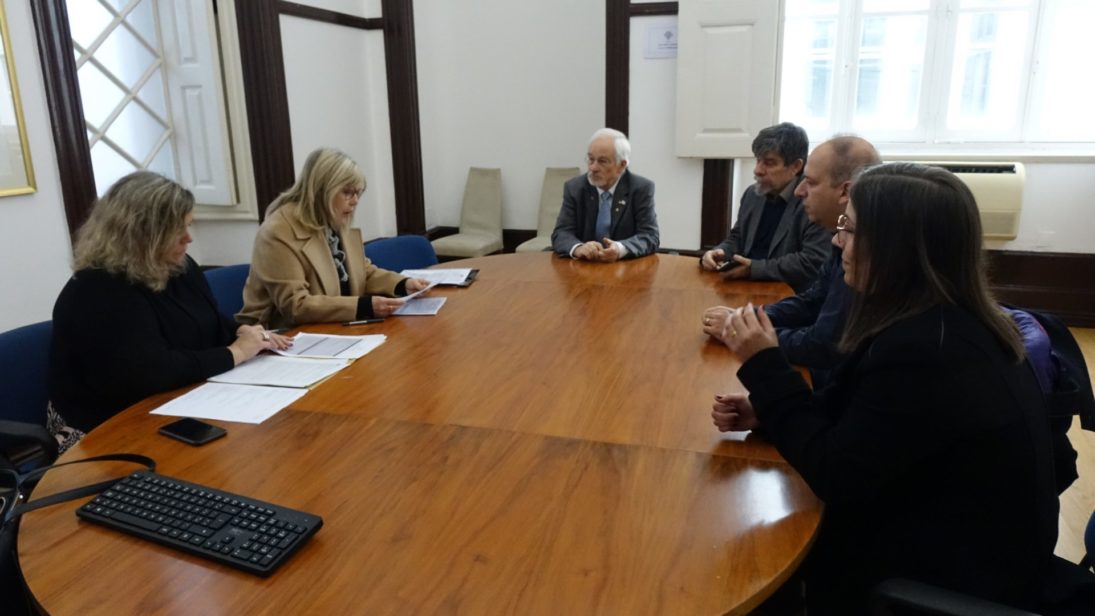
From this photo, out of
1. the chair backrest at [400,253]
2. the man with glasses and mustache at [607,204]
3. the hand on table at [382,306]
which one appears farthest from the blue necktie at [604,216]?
the hand on table at [382,306]

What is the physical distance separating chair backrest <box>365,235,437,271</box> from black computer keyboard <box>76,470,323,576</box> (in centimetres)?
183

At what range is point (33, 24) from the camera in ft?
9.75

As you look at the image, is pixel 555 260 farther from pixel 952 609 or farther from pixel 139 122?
pixel 139 122

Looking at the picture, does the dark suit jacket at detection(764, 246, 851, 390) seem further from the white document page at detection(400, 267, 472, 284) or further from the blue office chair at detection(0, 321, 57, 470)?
the blue office chair at detection(0, 321, 57, 470)

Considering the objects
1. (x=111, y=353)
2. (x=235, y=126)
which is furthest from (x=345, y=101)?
(x=111, y=353)

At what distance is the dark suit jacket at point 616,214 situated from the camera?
11.1 feet

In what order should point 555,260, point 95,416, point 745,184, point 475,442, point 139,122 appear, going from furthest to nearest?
point 745,184 < point 139,122 < point 555,260 < point 95,416 < point 475,442

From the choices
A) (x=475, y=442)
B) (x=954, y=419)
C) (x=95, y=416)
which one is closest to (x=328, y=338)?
(x=95, y=416)

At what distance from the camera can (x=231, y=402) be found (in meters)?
1.59

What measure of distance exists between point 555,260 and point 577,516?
217 centimetres

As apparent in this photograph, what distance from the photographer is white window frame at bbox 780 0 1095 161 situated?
4.23m

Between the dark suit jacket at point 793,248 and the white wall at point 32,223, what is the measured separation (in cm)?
286

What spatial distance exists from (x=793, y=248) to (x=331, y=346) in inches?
67.9

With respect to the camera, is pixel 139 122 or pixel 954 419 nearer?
pixel 954 419
